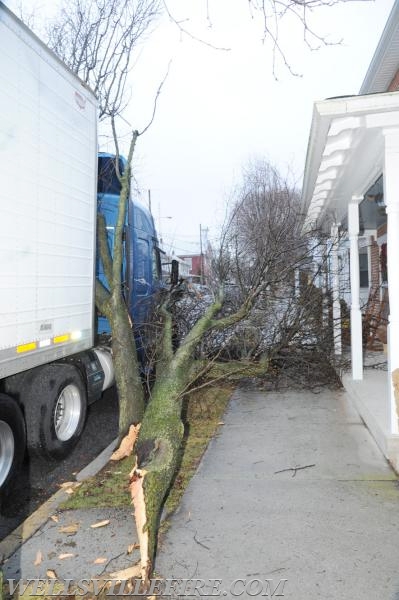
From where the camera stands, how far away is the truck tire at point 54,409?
16.4 feet

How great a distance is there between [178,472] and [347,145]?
3.62 m

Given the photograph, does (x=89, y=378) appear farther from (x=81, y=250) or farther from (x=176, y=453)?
(x=176, y=453)

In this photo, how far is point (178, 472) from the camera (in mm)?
4707

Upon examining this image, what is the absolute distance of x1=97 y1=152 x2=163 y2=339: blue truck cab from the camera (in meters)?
7.51

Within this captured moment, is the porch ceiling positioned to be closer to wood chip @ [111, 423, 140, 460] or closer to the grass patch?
the grass patch

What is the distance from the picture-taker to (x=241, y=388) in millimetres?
8312

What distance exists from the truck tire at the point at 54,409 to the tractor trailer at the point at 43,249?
1 centimetres

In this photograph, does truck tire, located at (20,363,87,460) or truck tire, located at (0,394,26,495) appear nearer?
truck tire, located at (0,394,26,495)

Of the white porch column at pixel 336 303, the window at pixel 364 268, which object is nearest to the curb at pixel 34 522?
the white porch column at pixel 336 303

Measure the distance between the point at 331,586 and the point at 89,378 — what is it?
4140mm

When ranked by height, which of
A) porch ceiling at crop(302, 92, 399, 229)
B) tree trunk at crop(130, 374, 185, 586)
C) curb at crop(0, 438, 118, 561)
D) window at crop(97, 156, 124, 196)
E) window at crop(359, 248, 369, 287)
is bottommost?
curb at crop(0, 438, 118, 561)

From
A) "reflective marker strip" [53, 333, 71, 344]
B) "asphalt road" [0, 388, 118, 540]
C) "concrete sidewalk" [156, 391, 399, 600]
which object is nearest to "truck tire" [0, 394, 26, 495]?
"asphalt road" [0, 388, 118, 540]

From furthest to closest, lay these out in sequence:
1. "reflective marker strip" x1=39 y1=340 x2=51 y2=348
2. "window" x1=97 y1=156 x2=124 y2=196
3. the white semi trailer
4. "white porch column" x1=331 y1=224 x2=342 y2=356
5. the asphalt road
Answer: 1. "white porch column" x1=331 y1=224 x2=342 y2=356
2. "window" x1=97 y1=156 x2=124 y2=196
3. "reflective marker strip" x1=39 y1=340 x2=51 y2=348
4. the asphalt road
5. the white semi trailer

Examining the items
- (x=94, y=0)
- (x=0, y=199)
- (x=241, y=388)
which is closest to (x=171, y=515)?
(x=0, y=199)
